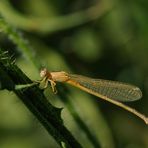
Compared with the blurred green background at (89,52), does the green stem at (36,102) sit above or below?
above

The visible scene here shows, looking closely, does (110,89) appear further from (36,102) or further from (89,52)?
(36,102)

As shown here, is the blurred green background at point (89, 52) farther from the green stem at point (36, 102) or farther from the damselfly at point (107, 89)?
the green stem at point (36, 102)

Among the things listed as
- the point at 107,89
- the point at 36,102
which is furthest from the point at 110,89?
the point at 36,102

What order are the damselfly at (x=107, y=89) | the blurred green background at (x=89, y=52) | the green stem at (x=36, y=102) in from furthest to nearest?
the blurred green background at (x=89, y=52), the damselfly at (x=107, y=89), the green stem at (x=36, y=102)

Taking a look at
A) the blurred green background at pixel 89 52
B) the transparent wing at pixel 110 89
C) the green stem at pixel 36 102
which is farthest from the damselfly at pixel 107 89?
the green stem at pixel 36 102

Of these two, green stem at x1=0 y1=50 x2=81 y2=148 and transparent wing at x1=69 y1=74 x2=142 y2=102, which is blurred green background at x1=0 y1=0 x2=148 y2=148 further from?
green stem at x1=0 y1=50 x2=81 y2=148

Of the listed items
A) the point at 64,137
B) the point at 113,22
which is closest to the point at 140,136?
the point at 113,22
